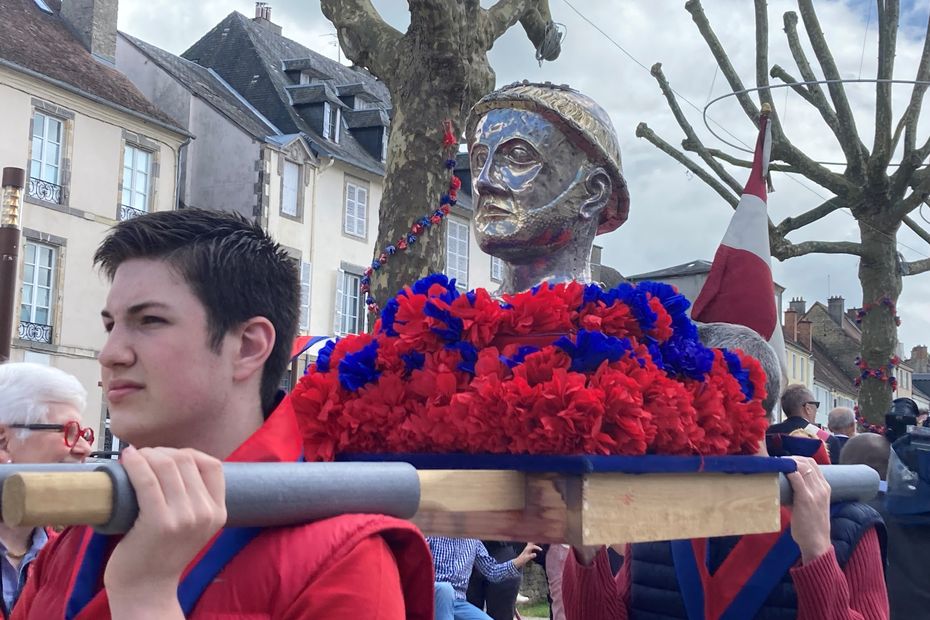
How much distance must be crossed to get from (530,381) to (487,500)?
365 mm

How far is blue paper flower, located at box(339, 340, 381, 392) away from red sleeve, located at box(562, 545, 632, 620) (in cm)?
91

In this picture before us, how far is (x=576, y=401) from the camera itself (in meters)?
1.99

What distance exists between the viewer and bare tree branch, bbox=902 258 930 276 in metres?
11.8

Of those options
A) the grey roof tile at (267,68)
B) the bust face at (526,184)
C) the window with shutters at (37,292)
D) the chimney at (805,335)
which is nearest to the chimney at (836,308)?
the chimney at (805,335)

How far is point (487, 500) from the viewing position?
71.4 inches

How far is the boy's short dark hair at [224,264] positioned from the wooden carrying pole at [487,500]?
16.4 inches

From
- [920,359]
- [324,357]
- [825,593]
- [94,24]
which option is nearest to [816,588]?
[825,593]

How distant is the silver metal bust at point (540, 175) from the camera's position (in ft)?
9.99

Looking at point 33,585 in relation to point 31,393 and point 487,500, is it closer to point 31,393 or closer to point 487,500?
point 487,500

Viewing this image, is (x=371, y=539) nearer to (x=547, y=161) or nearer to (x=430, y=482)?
(x=430, y=482)

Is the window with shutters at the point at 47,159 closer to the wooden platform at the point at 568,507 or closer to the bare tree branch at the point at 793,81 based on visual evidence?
the bare tree branch at the point at 793,81

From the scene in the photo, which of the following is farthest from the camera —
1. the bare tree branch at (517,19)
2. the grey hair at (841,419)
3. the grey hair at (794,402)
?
the grey hair at (841,419)

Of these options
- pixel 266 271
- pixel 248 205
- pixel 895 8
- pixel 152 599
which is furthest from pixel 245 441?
pixel 248 205

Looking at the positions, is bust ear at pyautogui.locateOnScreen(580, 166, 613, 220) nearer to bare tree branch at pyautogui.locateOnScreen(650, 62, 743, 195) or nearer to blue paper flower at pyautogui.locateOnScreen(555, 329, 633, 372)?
blue paper flower at pyautogui.locateOnScreen(555, 329, 633, 372)
